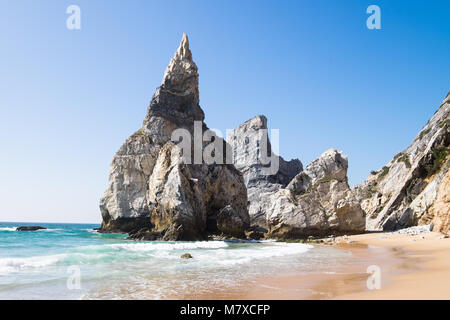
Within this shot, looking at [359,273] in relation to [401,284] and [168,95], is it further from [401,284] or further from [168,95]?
[168,95]

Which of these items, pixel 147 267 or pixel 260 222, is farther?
pixel 260 222

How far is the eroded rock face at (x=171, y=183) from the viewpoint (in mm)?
34125

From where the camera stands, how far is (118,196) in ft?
155

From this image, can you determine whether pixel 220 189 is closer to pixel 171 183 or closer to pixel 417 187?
pixel 171 183

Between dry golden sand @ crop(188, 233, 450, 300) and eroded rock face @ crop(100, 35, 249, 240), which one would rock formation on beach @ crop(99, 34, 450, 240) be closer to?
eroded rock face @ crop(100, 35, 249, 240)

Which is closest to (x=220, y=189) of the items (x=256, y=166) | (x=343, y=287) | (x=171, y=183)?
(x=171, y=183)

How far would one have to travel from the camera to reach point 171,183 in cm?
3472

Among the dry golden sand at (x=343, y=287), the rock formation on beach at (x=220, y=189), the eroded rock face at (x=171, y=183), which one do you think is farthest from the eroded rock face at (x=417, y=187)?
the dry golden sand at (x=343, y=287)

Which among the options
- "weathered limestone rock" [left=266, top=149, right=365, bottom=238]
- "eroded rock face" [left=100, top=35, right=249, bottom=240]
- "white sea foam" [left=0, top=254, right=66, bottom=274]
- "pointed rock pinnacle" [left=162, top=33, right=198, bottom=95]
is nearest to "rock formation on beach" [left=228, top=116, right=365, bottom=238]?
"weathered limestone rock" [left=266, top=149, right=365, bottom=238]

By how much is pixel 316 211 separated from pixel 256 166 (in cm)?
5495

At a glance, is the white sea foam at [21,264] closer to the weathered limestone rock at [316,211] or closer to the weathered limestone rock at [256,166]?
the weathered limestone rock at [316,211]

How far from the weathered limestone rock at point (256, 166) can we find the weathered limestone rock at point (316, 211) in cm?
3867
